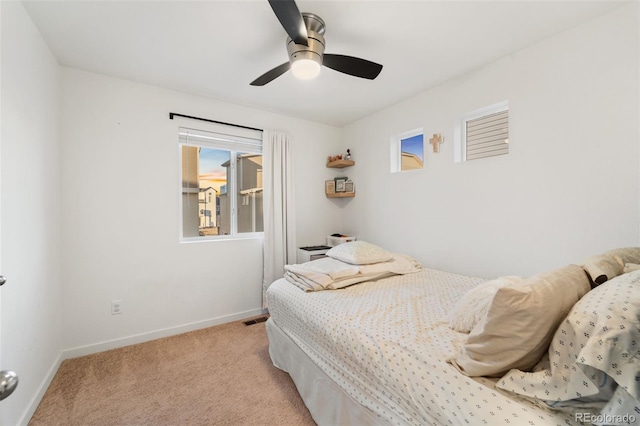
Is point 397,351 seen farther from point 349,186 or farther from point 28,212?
point 349,186

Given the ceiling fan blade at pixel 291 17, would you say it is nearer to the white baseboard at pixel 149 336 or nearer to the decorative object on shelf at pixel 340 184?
the decorative object on shelf at pixel 340 184

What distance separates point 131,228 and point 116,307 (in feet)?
2.36

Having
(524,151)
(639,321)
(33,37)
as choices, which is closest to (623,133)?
(524,151)

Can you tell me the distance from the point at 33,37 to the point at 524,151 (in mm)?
3499

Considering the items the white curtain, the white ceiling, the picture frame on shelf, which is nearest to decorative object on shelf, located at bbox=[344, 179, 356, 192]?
the picture frame on shelf

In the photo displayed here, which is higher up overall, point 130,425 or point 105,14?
point 105,14

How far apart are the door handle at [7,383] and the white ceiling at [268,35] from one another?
1866 millimetres

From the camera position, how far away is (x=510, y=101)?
210cm

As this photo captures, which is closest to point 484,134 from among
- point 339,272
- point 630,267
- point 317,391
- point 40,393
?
point 630,267

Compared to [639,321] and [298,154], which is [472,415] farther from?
[298,154]

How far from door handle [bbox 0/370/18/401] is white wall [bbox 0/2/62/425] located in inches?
43.1

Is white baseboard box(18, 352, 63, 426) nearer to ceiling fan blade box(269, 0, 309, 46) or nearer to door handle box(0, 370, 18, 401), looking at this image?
door handle box(0, 370, 18, 401)

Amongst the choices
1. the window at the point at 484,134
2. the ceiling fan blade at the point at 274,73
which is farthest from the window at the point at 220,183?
the window at the point at 484,134

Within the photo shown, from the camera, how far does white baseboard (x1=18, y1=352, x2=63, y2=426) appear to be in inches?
60.1
